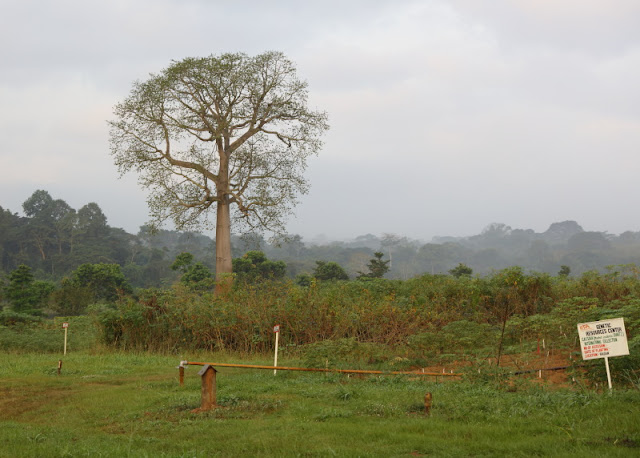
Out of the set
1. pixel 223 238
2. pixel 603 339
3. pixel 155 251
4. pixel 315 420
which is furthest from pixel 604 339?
pixel 155 251

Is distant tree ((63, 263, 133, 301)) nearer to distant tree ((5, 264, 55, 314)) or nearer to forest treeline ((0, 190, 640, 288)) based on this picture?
distant tree ((5, 264, 55, 314))

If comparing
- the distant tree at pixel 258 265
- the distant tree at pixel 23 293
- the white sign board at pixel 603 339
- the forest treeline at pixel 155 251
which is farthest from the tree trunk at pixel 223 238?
the white sign board at pixel 603 339

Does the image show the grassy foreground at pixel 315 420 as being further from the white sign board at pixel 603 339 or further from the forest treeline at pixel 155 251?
the forest treeline at pixel 155 251

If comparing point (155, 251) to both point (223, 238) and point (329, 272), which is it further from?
point (223, 238)

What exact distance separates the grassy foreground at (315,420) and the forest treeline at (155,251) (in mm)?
14921

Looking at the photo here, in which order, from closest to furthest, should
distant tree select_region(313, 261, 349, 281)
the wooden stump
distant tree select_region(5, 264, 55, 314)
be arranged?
the wooden stump → distant tree select_region(5, 264, 55, 314) → distant tree select_region(313, 261, 349, 281)

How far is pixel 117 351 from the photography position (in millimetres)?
15070

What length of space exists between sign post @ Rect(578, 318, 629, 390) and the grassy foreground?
2.09 ft

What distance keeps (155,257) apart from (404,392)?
5117cm

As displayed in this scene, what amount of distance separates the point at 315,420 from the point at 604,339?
3979mm

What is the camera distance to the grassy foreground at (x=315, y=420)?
546 cm

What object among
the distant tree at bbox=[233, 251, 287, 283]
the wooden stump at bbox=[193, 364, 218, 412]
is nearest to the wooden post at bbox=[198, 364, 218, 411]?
the wooden stump at bbox=[193, 364, 218, 412]

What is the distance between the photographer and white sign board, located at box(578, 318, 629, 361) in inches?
288

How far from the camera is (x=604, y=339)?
7.48 m
